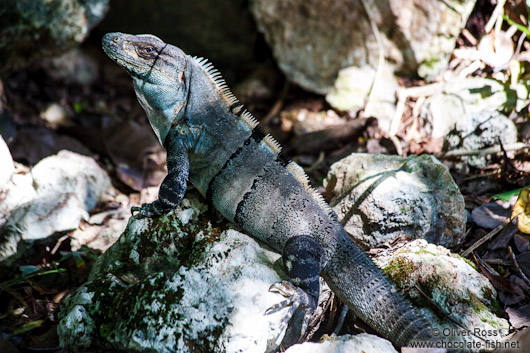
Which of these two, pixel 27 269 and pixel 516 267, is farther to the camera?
pixel 27 269

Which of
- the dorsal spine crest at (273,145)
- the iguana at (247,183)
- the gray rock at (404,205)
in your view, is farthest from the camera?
the gray rock at (404,205)

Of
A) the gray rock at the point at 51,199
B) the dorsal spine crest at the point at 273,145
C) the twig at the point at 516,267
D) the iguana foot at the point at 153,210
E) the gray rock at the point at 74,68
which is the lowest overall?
the gray rock at the point at 74,68

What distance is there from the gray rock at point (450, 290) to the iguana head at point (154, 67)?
6.77 feet

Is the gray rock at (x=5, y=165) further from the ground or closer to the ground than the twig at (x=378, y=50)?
closer to the ground

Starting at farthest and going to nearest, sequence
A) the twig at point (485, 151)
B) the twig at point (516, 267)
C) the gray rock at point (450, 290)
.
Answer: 1. the twig at point (485, 151)
2. the twig at point (516, 267)
3. the gray rock at point (450, 290)

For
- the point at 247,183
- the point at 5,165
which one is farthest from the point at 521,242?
the point at 5,165

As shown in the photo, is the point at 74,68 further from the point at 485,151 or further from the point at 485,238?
the point at 485,238

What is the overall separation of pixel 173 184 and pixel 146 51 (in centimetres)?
105

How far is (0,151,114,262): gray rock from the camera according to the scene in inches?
181

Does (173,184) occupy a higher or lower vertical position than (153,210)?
higher

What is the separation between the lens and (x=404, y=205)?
3832mm

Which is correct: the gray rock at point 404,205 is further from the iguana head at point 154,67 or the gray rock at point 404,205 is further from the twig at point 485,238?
the iguana head at point 154,67

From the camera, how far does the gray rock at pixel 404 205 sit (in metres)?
3.84

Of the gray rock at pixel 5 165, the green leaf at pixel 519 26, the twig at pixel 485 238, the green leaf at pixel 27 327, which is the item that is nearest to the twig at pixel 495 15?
the green leaf at pixel 519 26
